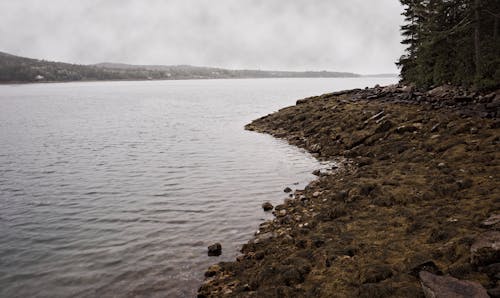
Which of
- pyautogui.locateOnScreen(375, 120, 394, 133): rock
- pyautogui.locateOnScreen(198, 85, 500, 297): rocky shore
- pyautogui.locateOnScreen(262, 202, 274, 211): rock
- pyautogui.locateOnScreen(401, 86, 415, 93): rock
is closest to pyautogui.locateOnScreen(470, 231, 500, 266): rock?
pyautogui.locateOnScreen(198, 85, 500, 297): rocky shore

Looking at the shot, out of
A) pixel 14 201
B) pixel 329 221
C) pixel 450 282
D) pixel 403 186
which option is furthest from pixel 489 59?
pixel 14 201

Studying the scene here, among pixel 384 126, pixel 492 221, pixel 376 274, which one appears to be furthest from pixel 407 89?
pixel 376 274

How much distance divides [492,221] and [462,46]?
2792 cm

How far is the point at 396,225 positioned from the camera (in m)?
12.7

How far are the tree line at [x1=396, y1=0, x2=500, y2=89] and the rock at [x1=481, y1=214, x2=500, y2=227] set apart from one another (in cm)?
1978

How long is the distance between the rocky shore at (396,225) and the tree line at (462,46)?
352 cm

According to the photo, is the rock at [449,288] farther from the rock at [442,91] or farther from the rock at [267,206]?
the rock at [442,91]

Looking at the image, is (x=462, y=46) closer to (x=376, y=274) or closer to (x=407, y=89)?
(x=407, y=89)

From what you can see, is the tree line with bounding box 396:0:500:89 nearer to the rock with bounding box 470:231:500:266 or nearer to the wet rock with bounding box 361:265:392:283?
the rock with bounding box 470:231:500:266

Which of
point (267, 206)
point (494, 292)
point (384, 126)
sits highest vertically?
point (384, 126)

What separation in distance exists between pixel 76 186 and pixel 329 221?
17.5 meters

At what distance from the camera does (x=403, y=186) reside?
16.2m

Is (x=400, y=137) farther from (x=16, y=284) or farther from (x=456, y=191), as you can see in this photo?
(x=16, y=284)

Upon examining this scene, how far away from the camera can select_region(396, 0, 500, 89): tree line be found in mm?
28141
